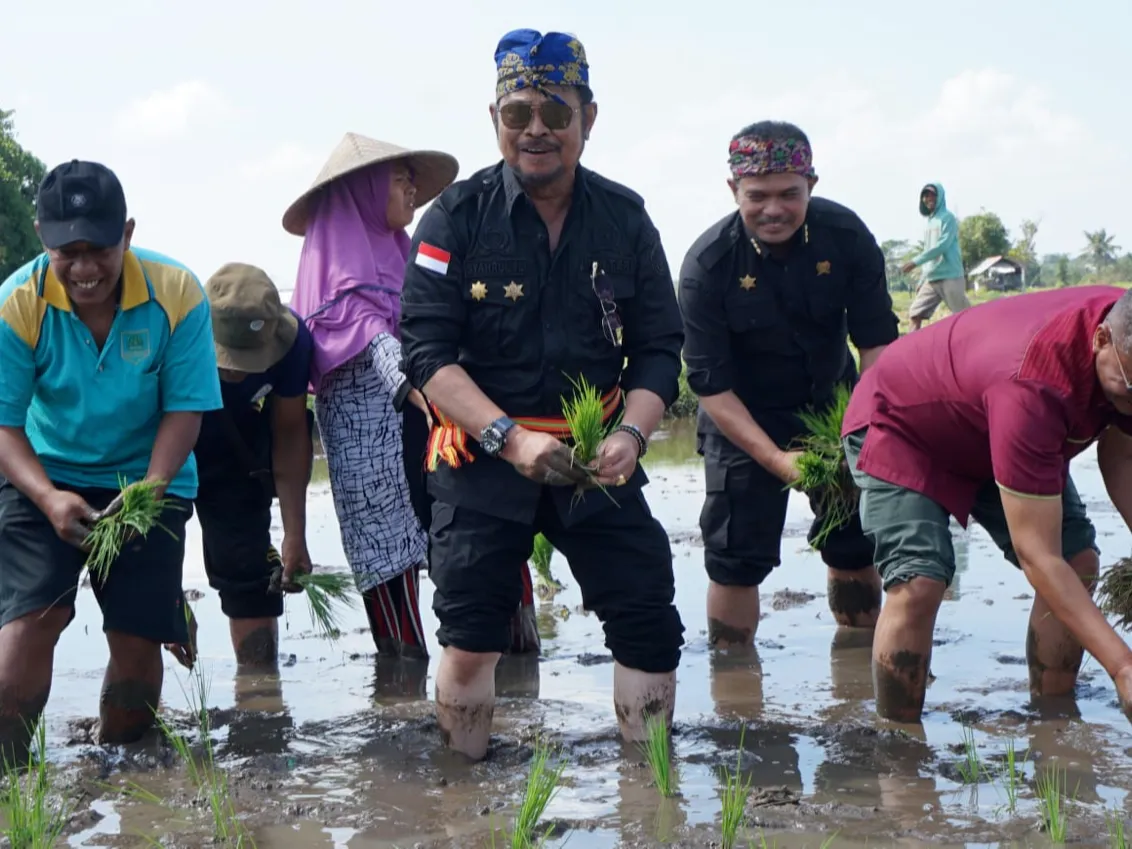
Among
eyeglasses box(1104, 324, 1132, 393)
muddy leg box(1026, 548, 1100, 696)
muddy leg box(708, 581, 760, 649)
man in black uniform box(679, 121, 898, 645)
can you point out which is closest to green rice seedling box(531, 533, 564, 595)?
muddy leg box(708, 581, 760, 649)

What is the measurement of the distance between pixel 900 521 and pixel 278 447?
2.37 m

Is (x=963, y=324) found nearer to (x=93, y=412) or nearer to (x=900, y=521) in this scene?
(x=900, y=521)

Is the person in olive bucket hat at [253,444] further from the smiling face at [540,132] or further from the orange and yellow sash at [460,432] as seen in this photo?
the smiling face at [540,132]

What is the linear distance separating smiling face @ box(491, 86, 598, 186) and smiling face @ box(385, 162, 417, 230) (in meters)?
1.65

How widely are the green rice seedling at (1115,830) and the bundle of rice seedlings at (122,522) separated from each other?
2.66m

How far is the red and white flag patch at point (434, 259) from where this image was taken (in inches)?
165

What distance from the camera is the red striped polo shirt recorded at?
3.72 meters

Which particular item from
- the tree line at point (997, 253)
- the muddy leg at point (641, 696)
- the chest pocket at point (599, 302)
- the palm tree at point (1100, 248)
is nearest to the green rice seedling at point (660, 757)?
the muddy leg at point (641, 696)

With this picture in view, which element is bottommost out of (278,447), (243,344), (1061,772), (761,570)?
(1061,772)

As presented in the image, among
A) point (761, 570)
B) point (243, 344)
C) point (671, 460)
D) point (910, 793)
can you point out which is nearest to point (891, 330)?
point (761, 570)

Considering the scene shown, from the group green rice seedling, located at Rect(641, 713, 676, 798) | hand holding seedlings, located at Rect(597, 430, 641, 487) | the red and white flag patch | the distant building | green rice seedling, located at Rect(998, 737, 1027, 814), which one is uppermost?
the distant building

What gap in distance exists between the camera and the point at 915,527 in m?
4.48

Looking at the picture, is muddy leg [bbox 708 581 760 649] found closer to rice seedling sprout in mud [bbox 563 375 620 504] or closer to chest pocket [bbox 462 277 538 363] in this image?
rice seedling sprout in mud [bbox 563 375 620 504]

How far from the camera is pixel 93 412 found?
4.42 meters
